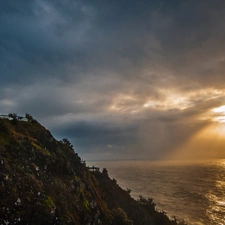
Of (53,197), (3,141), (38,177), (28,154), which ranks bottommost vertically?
(53,197)

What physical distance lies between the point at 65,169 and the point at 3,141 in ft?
24.2

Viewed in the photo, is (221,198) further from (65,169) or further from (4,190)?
(4,190)

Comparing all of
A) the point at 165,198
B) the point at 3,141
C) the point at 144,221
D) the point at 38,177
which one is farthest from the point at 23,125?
the point at 165,198

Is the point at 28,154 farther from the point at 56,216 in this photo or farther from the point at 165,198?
the point at 165,198

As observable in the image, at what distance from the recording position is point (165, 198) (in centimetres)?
8775

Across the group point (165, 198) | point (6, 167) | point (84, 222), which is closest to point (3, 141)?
point (6, 167)

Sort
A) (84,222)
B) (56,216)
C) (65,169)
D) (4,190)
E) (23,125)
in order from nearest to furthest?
(4,190)
(56,216)
(84,222)
(65,169)
(23,125)

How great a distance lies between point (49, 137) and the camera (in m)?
30.8

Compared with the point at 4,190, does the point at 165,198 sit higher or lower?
lower

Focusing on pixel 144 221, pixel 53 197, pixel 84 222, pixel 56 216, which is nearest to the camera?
pixel 56 216

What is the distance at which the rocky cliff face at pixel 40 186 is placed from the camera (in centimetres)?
1686

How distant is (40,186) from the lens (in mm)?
19484

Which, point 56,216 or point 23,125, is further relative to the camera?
point 23,125

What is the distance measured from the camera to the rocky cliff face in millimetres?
16859
